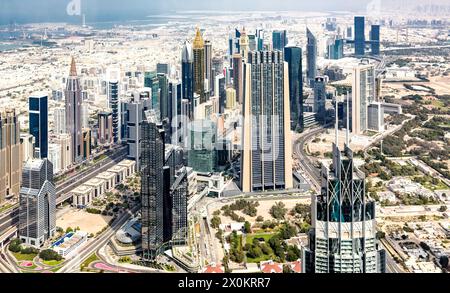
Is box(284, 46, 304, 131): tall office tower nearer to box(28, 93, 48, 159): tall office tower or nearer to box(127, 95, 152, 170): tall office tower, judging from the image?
box(127, 95, 152, 170): tall office tower

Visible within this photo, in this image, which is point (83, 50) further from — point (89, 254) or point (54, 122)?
point (89, 254)

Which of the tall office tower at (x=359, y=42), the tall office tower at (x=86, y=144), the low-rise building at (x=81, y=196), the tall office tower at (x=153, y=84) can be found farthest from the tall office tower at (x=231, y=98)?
the low-rise building at (x=81, y=196)

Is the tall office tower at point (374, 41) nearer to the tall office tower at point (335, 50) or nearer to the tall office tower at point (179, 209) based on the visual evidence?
the tall office tower at point (335, 50)

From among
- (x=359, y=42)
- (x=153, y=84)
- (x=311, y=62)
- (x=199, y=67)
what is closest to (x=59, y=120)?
(x=153, y=84)

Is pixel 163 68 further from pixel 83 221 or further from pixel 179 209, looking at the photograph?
pixel 179 209

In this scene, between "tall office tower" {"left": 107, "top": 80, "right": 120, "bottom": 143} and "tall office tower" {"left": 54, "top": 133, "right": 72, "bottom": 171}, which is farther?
"tall office tower" {"left": 107, "top": 80, "right": 120, "bottom": 143}

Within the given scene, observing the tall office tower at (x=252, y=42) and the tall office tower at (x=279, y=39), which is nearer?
the tall office tower at (x=279, y=39)

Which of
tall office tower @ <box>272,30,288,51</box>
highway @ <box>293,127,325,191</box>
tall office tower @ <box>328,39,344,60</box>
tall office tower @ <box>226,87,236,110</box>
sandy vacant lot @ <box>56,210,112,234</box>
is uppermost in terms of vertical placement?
tall office tower @ <box>328,39,344,60</box>

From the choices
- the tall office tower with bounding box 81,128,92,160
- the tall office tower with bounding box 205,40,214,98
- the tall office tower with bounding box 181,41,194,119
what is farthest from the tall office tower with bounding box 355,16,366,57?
the tall office tower with bounding box 81,128,92,160
